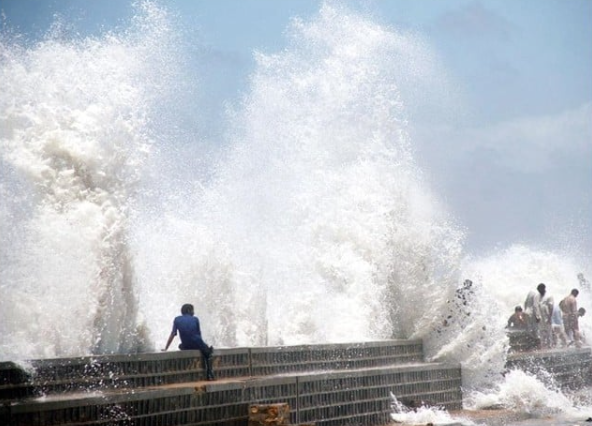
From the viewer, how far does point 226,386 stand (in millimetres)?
11859

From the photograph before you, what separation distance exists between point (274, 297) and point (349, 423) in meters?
6.74

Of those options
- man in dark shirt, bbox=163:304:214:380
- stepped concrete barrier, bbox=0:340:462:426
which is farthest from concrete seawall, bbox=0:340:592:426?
man in dark shirt, bbox=163:304:214:380

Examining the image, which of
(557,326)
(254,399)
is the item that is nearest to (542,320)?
(557,326)

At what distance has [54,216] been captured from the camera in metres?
13.8

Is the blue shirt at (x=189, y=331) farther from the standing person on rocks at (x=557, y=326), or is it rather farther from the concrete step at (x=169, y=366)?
the standing person on rocks at (x=557, y=326)

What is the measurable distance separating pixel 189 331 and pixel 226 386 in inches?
36.8

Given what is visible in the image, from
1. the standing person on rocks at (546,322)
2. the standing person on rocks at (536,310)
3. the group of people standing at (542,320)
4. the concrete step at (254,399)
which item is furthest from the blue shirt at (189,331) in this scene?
the standing person on rocks at (546,322)

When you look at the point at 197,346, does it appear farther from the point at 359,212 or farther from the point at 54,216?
the point at 359,212

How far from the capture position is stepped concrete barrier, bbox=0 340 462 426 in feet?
33.3

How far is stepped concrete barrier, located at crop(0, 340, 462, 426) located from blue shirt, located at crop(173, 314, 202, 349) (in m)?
0.27

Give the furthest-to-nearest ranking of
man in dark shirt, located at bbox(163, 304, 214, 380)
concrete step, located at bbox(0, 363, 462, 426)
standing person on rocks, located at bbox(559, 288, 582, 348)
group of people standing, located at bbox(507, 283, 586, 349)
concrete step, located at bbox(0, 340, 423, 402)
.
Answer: standing person on rocks, located at bbox(559, 288, 582, 348), group of people standing, located at bbox(507, 283, 586, 349), man in dark shirt, located at bbox(163, 304, 214, 380), concrete step, located at bbox(0, 340, 423, 402), concrete step, located at bbox(0, 363, 462, 426)

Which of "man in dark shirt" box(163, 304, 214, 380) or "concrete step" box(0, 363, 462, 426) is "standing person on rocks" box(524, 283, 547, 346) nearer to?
"concrete step" box(0, 363, 462, 426)

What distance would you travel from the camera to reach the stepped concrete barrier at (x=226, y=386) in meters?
10.2

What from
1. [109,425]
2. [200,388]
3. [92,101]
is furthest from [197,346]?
[92,101]
